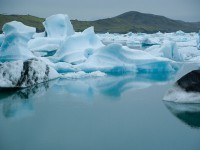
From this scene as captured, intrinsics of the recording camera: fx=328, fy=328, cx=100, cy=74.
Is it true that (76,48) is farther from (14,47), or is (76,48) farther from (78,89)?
(78,89)

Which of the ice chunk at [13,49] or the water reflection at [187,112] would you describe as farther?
the ice chunk at [13,49]

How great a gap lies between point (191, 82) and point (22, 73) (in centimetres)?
391

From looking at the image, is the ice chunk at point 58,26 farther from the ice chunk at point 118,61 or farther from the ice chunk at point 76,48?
the ice chunk at point 118,61

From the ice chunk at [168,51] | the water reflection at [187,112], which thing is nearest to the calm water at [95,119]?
the water reflection at [187,112]

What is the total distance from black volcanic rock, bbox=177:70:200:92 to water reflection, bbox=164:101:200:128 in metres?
0.30

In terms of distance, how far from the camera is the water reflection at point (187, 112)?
517 cm

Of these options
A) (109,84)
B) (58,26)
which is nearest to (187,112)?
(109,84)

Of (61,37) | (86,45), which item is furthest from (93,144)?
(61,37)

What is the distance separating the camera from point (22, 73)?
7734 millimetres

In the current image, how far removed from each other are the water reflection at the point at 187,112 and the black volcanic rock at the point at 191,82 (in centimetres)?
30

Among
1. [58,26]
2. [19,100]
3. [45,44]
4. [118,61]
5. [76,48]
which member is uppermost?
[58,26]

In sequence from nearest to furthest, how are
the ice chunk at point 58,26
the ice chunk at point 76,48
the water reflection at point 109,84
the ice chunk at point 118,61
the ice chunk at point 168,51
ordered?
the water reflection at point 109,84 < the ice chunk at point 118,61 < the ice chunk at point 76,48 < the ice chunk at point 168,51 < the ice chunk at point 58,26

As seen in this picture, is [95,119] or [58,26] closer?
[95,119]

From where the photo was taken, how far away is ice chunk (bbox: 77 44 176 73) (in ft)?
33.5
